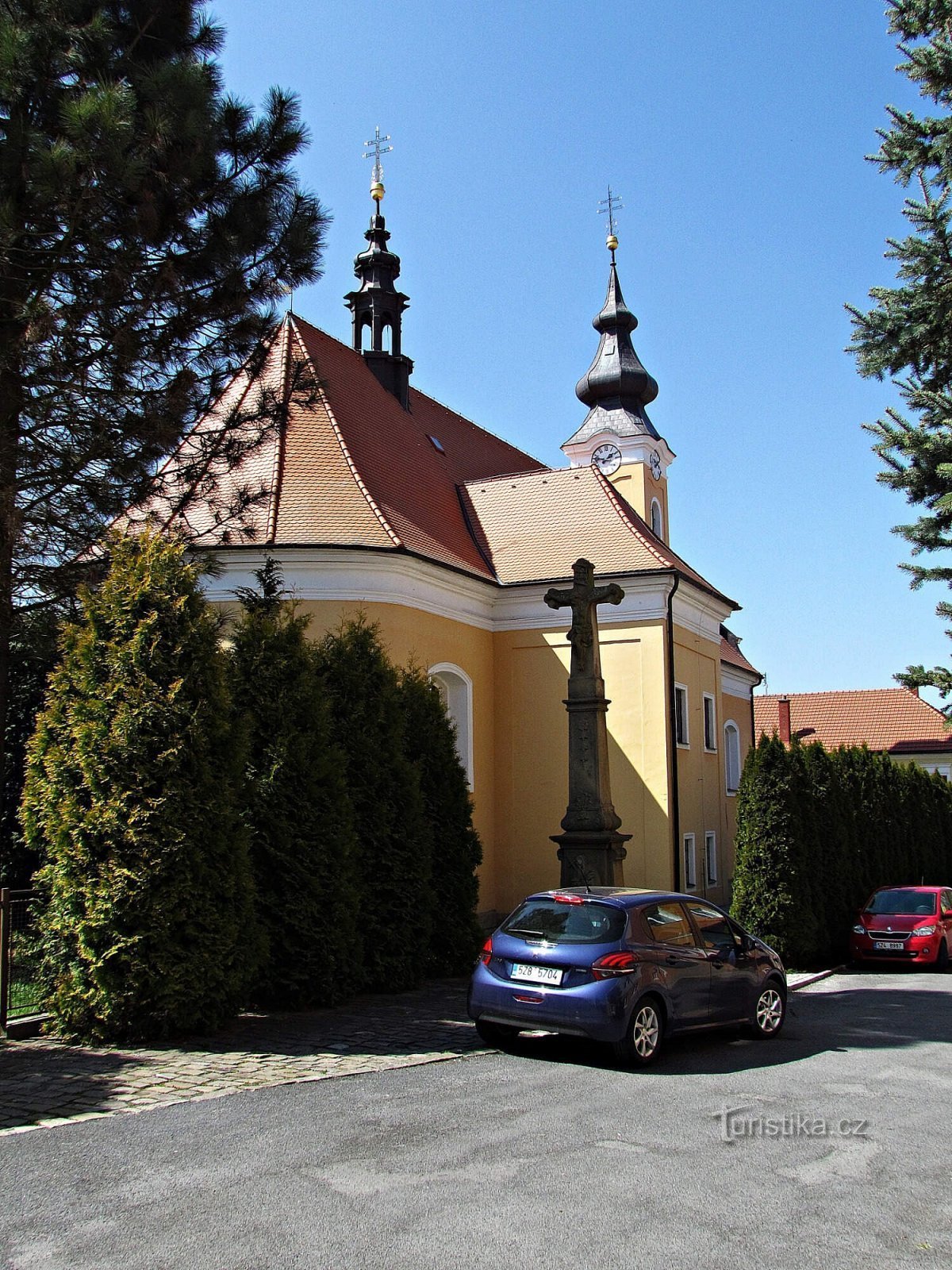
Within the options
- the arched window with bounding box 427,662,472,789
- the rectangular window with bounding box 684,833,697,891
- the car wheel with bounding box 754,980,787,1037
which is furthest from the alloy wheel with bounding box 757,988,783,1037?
the rectangular window with bounding box 684,833,697,891

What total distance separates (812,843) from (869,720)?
96.3ft

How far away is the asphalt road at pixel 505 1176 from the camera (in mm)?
4734

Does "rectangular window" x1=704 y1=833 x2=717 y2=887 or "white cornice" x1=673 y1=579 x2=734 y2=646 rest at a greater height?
"white cornice" x1=673 y1=579 x2=734 y2=646

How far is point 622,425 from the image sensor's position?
103 feet

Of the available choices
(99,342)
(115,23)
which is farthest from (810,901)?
(115,23)

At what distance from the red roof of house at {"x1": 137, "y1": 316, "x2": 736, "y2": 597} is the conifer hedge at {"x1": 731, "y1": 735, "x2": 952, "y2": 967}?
15.9ft

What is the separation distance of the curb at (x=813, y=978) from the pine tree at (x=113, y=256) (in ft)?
36.9

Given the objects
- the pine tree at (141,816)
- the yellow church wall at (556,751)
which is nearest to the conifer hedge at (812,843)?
the yellow church wall at (556,751)

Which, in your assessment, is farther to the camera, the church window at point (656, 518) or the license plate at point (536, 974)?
the church window at point (656, 518)

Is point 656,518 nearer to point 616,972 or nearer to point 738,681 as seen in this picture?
point 738,681

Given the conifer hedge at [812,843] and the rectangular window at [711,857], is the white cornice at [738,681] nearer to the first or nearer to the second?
the rectangular window at [711,857]

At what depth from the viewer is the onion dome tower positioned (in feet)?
86.8

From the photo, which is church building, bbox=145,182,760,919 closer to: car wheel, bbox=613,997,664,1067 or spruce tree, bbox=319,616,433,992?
spruce tree, bbox=319,616,433,992

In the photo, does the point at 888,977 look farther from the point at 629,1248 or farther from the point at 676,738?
the point at 629,1248
